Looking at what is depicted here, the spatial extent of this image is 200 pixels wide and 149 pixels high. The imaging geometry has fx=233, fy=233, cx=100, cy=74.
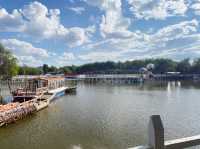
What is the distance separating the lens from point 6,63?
35.8 meters

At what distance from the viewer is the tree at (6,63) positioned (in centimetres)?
3569

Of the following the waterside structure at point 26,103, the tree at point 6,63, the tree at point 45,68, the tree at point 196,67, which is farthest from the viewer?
the tree at point 45,68

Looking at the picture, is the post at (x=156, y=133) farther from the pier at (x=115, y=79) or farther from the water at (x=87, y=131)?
the pier at (x=115, y=79)

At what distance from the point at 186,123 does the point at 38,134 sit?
11.2 metres

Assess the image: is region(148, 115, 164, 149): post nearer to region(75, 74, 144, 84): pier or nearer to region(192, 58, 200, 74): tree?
region(75, 74, 144, 84): pier

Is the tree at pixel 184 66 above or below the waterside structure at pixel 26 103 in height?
above

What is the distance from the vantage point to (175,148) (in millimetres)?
2314

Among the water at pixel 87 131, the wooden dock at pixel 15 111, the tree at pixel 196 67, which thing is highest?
the tree at pixel 196 67

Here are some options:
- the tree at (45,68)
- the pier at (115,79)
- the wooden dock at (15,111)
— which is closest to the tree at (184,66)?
the pier at (115,79)

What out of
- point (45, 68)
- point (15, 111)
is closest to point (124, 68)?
point (45, 68)

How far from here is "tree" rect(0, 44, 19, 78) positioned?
35.7m

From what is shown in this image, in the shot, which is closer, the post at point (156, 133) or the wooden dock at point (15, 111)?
the post at point (156, 133)

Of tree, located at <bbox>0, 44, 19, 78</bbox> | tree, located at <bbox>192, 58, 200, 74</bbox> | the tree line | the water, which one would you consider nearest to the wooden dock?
the water

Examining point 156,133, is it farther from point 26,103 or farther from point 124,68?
point 124,68
